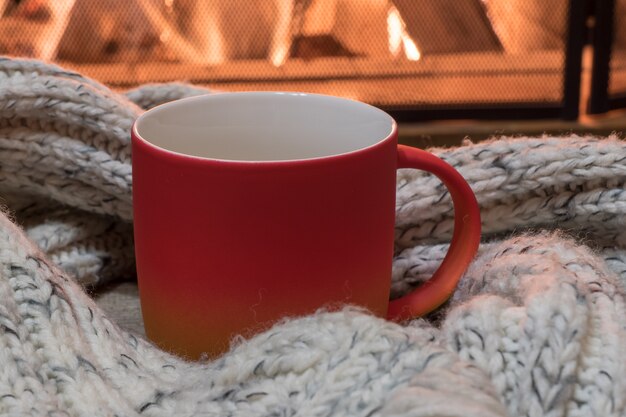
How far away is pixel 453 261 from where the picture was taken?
0.36m

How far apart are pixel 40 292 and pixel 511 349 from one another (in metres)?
0.18

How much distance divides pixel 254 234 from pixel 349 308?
0.04 meters

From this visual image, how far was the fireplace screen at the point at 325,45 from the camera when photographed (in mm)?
1136

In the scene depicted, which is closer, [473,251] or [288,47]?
[473,251]

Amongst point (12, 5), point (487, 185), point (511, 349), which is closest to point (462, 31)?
point (12, 5)

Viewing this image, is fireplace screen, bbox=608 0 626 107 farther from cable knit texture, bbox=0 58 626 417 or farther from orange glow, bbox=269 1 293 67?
cable knit texture, bbox=0 58 626 417

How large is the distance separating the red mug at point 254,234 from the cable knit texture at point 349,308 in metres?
0.01

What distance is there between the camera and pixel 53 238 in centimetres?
42

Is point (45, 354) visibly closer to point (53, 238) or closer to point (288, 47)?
point (53, 238)

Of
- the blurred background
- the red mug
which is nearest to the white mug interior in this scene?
the red mug

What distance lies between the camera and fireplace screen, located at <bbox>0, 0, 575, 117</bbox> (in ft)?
3.73

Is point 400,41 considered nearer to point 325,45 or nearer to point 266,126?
point 325,45

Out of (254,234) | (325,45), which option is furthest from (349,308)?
(325,45)

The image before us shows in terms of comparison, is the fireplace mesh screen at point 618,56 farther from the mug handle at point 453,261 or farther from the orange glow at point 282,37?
the mug handle at point 453,261
